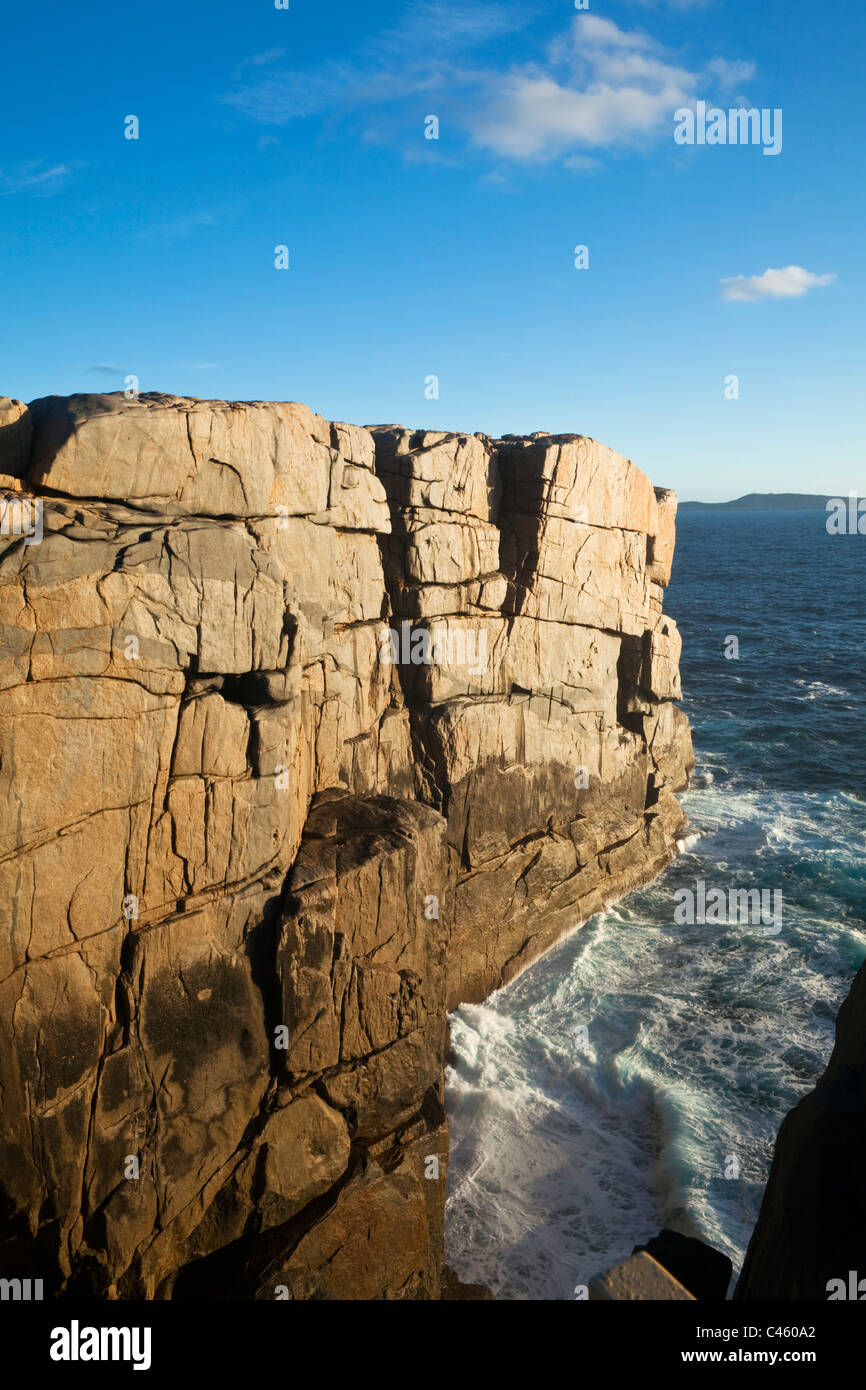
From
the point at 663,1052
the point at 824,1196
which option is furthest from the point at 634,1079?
the point at 824,1196

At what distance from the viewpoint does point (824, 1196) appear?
285 inches

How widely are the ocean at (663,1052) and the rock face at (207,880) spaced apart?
2.55 meters

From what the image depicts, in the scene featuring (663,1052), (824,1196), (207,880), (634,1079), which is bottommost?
(634,1079)

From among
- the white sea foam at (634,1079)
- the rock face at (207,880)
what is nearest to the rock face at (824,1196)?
the rock face at (207,880)

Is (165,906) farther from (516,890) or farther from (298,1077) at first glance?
(516,890)

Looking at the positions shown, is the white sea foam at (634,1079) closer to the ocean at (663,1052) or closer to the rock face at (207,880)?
the ocean at (663,1052)

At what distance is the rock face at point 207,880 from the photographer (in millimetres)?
13336

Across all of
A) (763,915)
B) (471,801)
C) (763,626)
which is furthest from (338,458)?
(763,626)

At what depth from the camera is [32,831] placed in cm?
1320

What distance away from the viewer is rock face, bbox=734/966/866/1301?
682 cm

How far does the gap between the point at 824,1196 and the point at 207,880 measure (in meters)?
10.7

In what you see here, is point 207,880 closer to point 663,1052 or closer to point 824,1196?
point 824,1196

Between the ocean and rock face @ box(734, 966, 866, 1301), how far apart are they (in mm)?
9116

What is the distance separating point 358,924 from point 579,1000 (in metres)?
9.50
